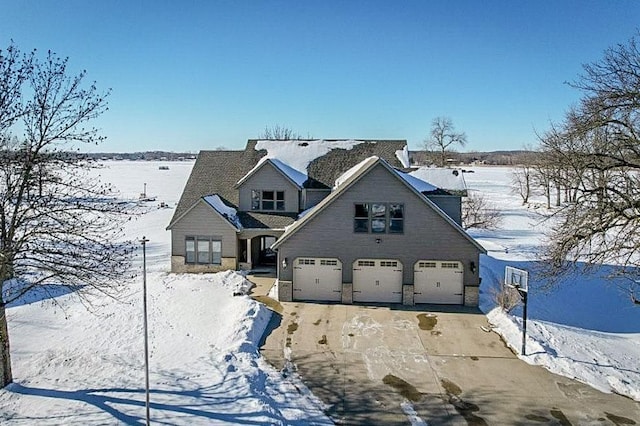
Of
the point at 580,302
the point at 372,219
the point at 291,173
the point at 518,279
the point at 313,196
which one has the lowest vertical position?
the point at 580,302

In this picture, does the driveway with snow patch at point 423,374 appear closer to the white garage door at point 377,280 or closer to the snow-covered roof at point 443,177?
the white garage door at point 377,280

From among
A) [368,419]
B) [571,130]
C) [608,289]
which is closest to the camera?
[368,419]

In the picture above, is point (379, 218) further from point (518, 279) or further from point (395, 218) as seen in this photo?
point (518, 279)

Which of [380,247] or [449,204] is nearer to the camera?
[380,247]

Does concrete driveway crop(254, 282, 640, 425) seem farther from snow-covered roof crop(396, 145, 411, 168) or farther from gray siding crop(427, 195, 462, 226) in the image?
snow-covered roof crop(396, 145, 411, 168)

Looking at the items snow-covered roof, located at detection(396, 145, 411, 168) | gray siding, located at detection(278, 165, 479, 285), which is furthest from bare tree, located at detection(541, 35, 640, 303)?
snow-covered roof, located at detection(396, 145, 411, 168)

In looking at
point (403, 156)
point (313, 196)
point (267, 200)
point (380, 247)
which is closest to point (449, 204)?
point (380, 247)

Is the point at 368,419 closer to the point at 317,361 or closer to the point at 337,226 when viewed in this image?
the point at 317,361

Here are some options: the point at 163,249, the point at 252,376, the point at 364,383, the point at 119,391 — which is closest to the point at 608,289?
the point at 364,383
